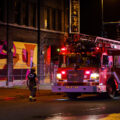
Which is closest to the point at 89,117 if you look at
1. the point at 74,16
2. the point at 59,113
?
the point at 59,113

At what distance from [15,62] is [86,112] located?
16.0 metres

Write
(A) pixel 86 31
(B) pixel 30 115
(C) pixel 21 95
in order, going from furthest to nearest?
(A) pixel 86 31 < (C) pixel 21 95 < (B) pixel 30 115

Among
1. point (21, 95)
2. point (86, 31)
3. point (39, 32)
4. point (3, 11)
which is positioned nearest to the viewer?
point (21, 95)

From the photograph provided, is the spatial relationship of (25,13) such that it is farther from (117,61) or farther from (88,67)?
(88,67)

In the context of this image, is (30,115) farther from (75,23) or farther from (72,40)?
(75,23)

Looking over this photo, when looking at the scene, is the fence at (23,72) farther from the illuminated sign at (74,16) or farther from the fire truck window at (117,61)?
the fire truck window at (117,61)

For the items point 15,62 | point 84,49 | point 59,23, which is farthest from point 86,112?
point 59,23

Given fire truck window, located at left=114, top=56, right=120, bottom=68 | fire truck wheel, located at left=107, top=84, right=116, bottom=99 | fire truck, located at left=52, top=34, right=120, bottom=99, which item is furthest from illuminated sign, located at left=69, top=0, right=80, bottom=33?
fire truck wheel, located at left=107, top=84, right=116, bottom=99

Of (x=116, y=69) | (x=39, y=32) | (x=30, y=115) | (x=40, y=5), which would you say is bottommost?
(x=30, y=115)

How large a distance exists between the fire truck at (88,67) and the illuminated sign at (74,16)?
1241 cm

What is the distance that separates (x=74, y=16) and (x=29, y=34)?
14.7 feet

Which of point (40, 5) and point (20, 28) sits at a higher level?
point (40, 5)

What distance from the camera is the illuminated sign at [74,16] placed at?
100 feet

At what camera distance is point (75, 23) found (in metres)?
30.8
